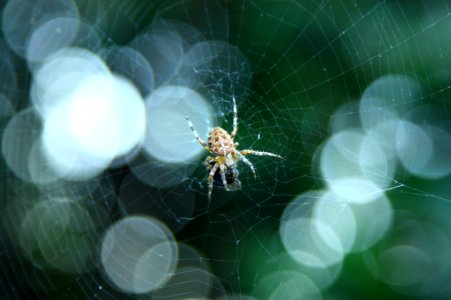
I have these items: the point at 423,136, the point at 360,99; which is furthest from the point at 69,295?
the point at 423,136

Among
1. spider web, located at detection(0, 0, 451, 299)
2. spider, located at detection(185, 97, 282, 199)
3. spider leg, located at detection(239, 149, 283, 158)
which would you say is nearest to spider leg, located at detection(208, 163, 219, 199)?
spider, located at detection(185, 97, 282, 199)

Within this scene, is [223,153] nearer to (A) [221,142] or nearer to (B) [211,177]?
(A) [221,142]

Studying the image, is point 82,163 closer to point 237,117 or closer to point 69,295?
point 69,295

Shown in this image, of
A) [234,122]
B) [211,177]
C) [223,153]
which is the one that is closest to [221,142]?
[223,153]

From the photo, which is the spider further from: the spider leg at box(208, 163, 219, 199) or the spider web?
the spider web

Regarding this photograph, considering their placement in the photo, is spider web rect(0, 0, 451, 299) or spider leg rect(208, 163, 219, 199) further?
spider leg rect(208, 163, 219, 199)

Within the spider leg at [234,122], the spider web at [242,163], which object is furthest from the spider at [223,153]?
the spider web at [242,163]
